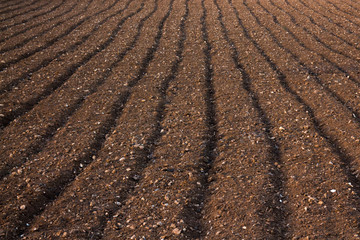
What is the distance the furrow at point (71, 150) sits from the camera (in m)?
3.72

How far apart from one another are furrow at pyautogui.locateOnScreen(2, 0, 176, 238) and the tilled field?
0.06 feet

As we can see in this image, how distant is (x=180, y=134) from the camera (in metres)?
5.00

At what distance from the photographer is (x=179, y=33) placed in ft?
32.8

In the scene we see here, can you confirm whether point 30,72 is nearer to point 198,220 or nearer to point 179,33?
point 179,33

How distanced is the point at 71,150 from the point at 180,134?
1.53 meters

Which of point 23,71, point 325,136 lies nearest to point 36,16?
point 23,71

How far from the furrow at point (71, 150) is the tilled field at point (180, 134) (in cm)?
2

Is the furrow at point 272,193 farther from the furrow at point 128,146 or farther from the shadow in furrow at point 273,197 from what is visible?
the furrow at point 128,146

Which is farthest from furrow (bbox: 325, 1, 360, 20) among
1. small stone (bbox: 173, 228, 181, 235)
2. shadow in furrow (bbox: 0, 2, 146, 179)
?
small stone (bbox: 173, 228, 181, 235)

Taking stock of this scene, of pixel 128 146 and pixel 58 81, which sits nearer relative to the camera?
pixel 128 146

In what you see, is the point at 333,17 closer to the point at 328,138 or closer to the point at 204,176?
the point at 328,138

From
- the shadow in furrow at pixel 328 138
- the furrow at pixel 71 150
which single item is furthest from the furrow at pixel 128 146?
the shadow in furrow at pixel 328 138

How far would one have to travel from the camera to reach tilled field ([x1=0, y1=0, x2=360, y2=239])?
3475mm

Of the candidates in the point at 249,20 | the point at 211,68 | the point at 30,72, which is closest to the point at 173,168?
the point at 211,68
